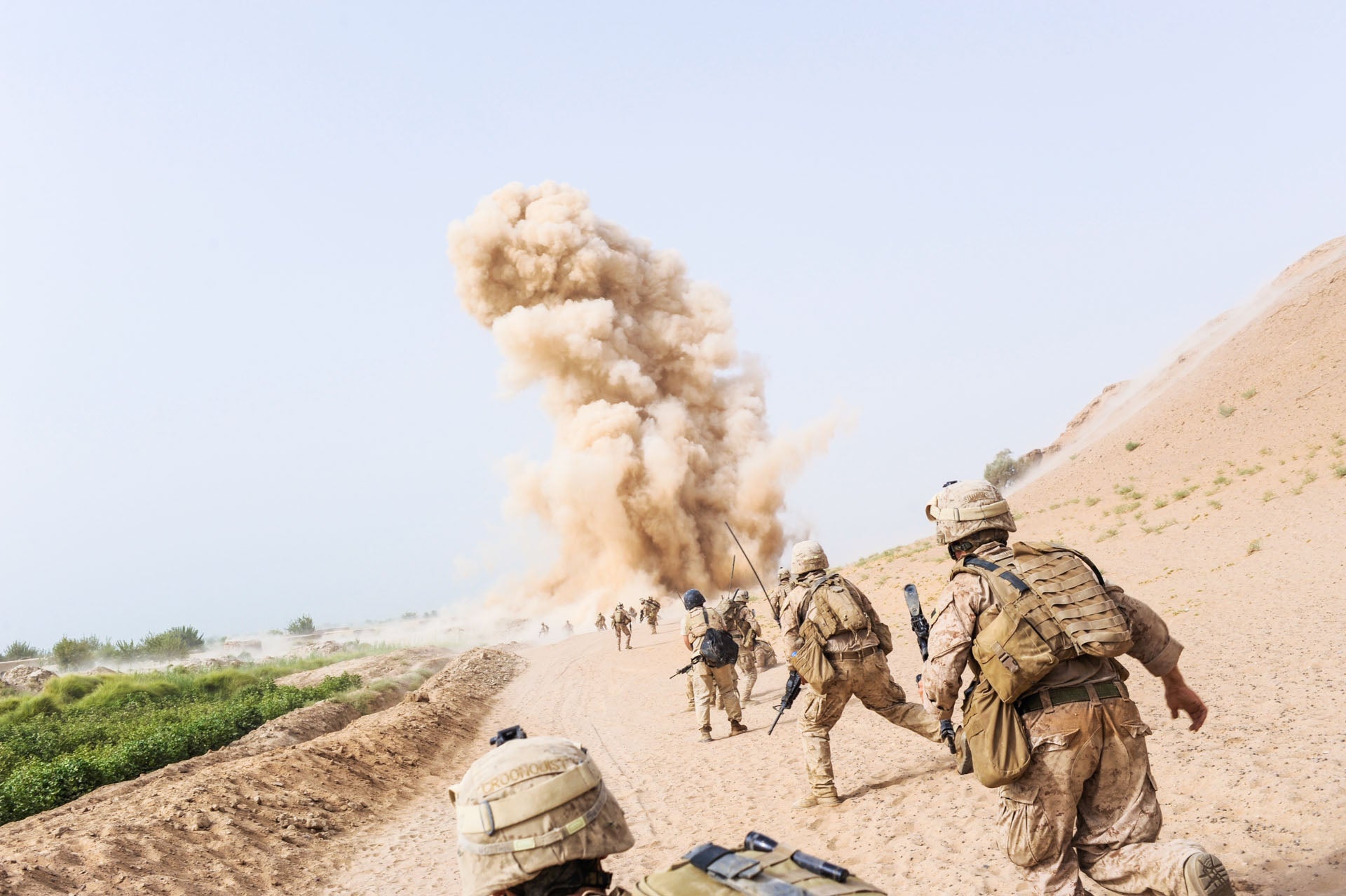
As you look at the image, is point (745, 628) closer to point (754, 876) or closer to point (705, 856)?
point (705, 856)

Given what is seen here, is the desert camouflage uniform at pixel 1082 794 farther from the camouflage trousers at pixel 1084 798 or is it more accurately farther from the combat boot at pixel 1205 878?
the combat boot at pixel 1205 878

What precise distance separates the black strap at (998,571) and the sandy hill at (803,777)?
205 cm

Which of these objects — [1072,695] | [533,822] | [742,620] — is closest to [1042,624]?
[1072,695]

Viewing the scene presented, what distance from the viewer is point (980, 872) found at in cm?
472

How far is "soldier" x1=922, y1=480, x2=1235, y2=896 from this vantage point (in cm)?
317

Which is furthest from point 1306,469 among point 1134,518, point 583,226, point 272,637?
point 272,637

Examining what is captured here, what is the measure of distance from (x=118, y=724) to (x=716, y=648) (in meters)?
12.5

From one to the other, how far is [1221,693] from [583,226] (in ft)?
131

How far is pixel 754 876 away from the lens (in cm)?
192

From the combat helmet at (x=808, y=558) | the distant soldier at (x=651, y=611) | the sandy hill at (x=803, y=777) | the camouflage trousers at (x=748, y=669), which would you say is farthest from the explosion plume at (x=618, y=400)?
the combat helmet at (x=808, y=558)

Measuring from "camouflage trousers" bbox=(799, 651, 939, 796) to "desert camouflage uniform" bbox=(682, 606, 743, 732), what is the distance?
3350 mm

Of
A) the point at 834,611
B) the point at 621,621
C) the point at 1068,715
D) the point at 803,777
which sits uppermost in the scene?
the point at 621,621

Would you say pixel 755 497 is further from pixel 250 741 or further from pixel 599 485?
pixel 250 741

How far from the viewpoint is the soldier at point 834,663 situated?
6137mm
